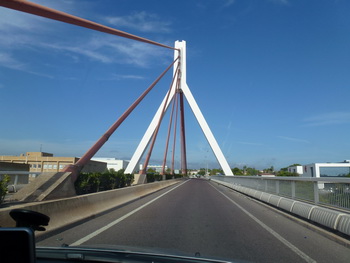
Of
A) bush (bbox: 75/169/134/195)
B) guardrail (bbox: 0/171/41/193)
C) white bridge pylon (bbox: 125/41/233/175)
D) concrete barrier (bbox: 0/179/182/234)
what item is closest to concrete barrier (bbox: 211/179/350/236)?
concrete barrier (bbox: 0/179/182/234)

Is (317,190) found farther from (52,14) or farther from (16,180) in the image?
(16,180)

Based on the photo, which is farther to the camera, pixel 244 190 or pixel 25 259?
pixel 244 190

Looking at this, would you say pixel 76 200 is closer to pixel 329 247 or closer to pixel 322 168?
pixel 329 247

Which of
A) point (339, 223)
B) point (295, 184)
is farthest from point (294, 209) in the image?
point (339, 223)

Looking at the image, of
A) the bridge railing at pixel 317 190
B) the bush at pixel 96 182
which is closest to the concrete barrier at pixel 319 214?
the bridge railing at pixel 317 190

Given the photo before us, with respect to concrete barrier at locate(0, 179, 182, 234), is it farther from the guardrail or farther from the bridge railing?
the guardrail

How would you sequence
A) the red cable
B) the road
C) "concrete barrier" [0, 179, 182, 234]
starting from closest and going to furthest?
the road
"concrete barrier" [0, 179, 182, 234]
the red cable

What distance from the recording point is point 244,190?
86.2 feet

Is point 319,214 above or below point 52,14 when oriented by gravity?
below

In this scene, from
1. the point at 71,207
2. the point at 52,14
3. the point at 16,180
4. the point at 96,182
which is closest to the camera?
the point at 71,207

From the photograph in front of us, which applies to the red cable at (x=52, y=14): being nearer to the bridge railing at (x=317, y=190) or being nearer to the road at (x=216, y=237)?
the road at (x=216, y=237)

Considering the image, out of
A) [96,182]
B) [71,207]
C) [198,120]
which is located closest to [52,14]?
[96,182]

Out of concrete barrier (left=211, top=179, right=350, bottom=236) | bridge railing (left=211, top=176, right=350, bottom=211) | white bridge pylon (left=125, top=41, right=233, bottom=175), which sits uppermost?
white bridge pylon (left=125, top=41, right=233, bottom=175)

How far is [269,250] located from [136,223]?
14.6 feet
